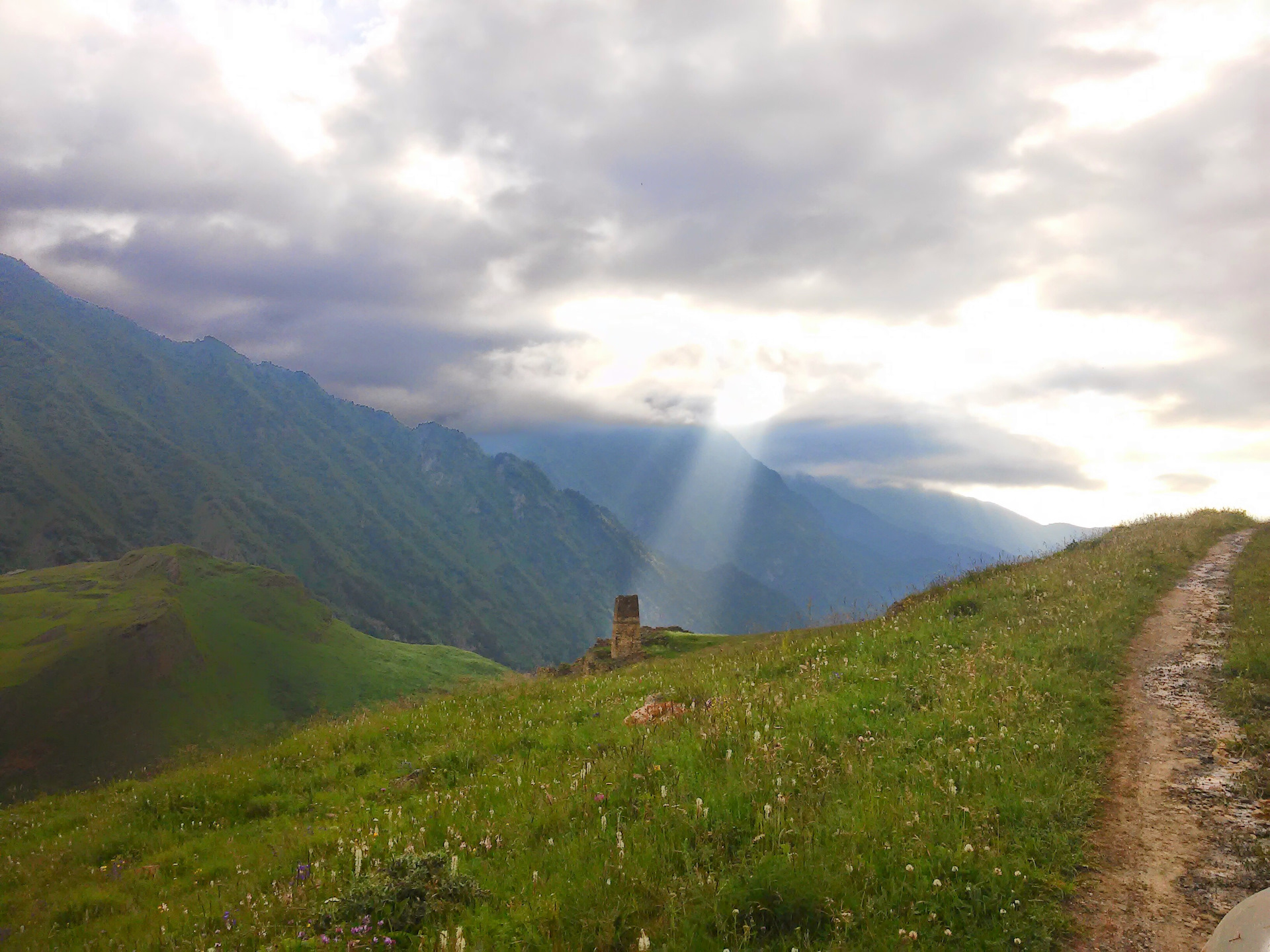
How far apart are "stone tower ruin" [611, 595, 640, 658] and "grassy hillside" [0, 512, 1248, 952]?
103 ft

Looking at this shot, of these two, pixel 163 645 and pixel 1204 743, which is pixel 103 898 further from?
pixel 163 645

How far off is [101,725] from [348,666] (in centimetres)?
5739

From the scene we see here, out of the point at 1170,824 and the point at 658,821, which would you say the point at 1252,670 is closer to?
the point at 1170,824

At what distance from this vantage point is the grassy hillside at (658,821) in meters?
6.01

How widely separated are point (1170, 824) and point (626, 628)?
41043mm

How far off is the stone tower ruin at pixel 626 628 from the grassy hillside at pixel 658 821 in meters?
31.3

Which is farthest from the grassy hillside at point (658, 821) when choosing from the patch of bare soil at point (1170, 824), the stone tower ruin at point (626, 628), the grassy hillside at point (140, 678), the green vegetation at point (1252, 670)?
the grassy hillside at point (140, 678)

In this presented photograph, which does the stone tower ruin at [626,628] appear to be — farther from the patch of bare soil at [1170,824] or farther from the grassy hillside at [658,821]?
the patch of bare soil at [1170,824]

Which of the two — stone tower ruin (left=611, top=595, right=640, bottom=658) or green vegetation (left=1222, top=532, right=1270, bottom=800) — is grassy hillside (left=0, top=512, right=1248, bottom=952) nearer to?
green vegetation (left=1222, top=532, right=1270, bottom=800)

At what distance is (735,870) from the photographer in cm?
632

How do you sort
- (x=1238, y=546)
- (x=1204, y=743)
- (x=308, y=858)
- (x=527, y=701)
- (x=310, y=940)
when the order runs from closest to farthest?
1. (x=310, y=940)
2. (x=308, y=858)
3. (x=1204, y=743)
4. (x=527, y=701)
5. (x=1238, y=546)

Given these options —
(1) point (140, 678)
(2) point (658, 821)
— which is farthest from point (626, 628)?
(1) point (140, 678)

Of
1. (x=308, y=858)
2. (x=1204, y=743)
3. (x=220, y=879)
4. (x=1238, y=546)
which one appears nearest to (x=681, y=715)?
(x=308, y=858)

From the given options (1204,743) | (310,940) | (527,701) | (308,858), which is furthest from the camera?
(527,701)
